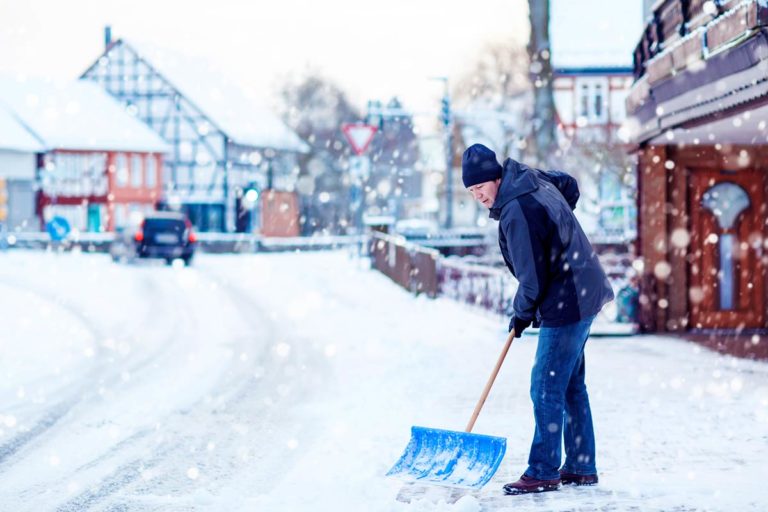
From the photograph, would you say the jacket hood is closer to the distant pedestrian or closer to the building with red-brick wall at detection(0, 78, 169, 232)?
the distant pedestrian

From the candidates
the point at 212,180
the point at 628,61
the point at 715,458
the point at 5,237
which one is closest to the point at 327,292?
the point at 715,458

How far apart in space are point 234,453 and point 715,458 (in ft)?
9.65

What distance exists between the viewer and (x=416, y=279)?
19.8 meters

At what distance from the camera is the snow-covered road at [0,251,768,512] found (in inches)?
228

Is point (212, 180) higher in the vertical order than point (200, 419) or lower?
higher

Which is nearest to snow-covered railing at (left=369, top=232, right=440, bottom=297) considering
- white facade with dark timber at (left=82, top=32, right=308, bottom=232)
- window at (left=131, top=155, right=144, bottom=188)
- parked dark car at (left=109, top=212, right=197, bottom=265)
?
parked dark car at (left=109, top=212, right=197, bottom=265)

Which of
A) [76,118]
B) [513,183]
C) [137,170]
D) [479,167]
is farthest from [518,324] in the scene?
[76,118]

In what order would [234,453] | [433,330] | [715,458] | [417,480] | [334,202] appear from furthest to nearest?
[334,202] → [433,330] → [234,453] → [715,458] → [417,480]

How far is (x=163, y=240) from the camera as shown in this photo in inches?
1185

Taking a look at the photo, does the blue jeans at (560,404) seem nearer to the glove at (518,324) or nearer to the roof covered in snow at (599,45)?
the glove at (518,324)

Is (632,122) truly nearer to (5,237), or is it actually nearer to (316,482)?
(316,482)

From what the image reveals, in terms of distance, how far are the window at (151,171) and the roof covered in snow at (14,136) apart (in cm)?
528

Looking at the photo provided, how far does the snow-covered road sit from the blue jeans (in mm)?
169

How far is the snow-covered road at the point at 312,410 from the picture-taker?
19.0 feet
